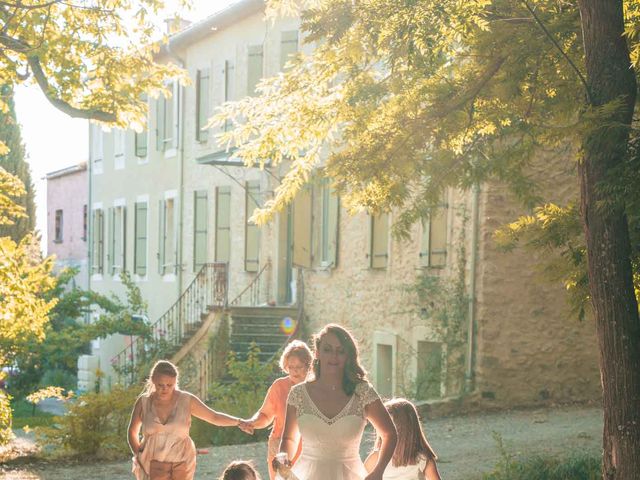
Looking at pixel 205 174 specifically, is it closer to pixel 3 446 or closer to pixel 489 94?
pixel 3 446

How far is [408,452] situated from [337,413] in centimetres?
49

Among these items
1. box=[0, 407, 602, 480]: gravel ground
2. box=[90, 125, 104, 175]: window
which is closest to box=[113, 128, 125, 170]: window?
box=[90, 125, 104, 175]: window

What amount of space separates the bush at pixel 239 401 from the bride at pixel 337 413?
9.70 meters

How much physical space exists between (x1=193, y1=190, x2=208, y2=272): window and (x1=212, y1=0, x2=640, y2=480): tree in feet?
52.3

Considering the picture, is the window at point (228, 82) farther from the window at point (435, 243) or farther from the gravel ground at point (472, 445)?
the gravel ground at point (472, 445)

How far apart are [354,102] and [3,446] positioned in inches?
323

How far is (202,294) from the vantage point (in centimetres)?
2539

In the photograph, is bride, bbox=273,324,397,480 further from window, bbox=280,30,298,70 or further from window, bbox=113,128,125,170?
window, bbox=113,128,125,170

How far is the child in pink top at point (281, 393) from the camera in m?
7.83

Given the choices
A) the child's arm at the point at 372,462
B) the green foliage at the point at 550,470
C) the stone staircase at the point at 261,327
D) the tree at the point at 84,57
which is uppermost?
the tree at the point at 84,57

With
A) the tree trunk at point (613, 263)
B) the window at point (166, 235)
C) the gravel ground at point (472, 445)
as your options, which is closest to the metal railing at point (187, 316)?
the window at point (166, 235)

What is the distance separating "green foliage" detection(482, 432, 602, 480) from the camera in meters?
10.1

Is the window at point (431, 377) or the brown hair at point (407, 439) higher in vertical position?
the brown hair at point (407, 439)

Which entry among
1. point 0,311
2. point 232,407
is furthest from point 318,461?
point 232,407
